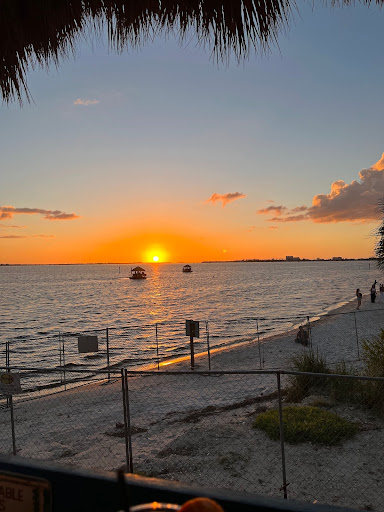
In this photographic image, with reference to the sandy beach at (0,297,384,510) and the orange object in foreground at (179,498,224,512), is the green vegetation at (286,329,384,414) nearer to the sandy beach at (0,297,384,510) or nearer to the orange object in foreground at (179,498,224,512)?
the sandy beach at (0,297,384,510)

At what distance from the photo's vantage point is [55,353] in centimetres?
2795

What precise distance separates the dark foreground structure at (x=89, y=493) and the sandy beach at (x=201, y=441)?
3.33 meters

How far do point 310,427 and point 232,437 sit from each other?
1.45 metres

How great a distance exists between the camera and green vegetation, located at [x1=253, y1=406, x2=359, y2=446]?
7.77 m

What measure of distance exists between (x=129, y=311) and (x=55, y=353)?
32.6 meters

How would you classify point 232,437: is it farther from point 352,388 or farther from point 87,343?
point 87,343

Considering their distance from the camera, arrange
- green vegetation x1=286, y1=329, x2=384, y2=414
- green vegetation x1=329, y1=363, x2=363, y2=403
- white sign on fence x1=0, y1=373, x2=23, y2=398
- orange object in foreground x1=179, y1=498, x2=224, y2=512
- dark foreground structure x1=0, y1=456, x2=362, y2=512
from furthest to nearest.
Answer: green vegetation x1=329, y1=363, x2=363, y2=403 < green vegetation x1=286, y1=329, x2=384, y2=414 < white sign on fence x1=0, y1=373, x2=23, y2=398 < dark foreground structure x1=0, y1=456, x2=362, y2=512 < orange object in foreground x1=179, y1=498, x2=224, y2=512

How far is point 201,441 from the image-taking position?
8.26 metres

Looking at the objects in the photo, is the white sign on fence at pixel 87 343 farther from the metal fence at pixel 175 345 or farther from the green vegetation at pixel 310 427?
the green vegetation at pixel 310 427

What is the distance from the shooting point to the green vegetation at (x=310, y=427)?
7.77 metres

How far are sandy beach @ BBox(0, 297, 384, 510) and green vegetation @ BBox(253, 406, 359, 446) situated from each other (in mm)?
167

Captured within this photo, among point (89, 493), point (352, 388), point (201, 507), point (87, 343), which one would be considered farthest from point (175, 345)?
point (201, 507)

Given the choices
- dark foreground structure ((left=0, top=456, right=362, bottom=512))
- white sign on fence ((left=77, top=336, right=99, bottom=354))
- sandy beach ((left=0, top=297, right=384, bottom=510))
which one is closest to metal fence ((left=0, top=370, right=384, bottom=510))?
sandy beach ((left=0, top=297, right=384, bottom=510))

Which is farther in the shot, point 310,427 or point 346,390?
point 346,390
